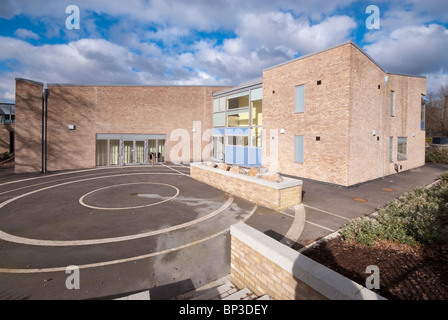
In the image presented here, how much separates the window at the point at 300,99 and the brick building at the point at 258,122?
66mm

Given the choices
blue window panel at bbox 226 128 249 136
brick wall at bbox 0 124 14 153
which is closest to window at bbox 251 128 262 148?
blue window panel at bbox 226 128 249 136

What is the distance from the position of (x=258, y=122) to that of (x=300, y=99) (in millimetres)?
6007

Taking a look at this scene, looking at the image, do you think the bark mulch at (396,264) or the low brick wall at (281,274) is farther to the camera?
the bark mulch at (396,264)

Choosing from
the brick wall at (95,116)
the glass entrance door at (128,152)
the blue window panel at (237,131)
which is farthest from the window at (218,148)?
the glass entrance door at (128,152)

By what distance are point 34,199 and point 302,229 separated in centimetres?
1160

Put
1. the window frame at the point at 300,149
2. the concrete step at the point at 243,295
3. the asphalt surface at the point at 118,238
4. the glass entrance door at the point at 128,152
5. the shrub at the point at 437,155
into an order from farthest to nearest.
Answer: the shrub at the point at 437,155, the glass entrance door at the point at 128,152, the window frame at the point at 300,149, the asphalt surface at the point at 118,238, the concrete step at the point at 243,295

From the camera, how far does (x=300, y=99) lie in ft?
47.9

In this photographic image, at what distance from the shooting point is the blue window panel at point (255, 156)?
18.1 metres

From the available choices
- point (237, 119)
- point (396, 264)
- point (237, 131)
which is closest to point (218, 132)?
point (237, 119)

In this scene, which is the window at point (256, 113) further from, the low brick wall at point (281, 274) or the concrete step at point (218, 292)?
the concrete step at point (218, 292)

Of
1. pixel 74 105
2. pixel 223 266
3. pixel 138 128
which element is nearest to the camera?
pixel 223 266
